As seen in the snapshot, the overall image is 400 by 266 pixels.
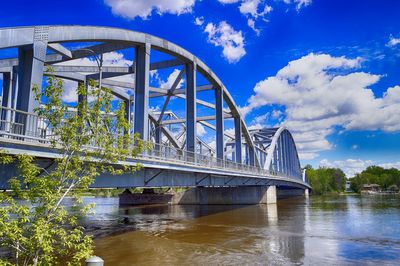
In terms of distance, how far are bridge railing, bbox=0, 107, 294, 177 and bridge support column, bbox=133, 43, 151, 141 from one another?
152 centimetres

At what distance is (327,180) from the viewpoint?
509 feet

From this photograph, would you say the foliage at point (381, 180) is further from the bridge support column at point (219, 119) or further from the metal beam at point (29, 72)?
the metal beam at point (29, 72)

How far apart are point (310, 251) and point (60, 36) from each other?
1652 centimetres

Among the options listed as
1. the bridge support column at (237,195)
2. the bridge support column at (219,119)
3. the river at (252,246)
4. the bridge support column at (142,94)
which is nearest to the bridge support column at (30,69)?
the river at (252,246)

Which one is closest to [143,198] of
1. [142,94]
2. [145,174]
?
[142,94]

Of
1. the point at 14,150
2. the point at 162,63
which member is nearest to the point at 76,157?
the point at 14,150

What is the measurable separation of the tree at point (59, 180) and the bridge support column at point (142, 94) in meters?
11.3

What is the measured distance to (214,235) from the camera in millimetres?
23078

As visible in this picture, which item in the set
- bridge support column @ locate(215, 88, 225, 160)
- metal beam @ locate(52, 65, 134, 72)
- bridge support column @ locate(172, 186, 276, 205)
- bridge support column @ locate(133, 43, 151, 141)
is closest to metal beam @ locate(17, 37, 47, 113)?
bridge support column @ locate(133, 43, 151, 141)

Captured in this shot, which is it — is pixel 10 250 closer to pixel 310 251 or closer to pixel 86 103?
pixel 86 103

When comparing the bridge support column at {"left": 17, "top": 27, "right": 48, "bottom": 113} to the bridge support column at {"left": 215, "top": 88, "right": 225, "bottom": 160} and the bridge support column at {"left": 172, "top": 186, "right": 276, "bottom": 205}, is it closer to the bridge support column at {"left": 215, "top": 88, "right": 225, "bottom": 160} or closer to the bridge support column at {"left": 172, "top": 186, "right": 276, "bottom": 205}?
the bridge support column at {"left": 215, "top": 88, "right": 225, "bottom": 160}

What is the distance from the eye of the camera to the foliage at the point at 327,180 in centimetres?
15125

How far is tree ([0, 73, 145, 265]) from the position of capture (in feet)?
22.3

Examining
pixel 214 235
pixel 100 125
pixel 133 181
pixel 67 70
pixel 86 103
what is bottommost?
pixel 214 235
